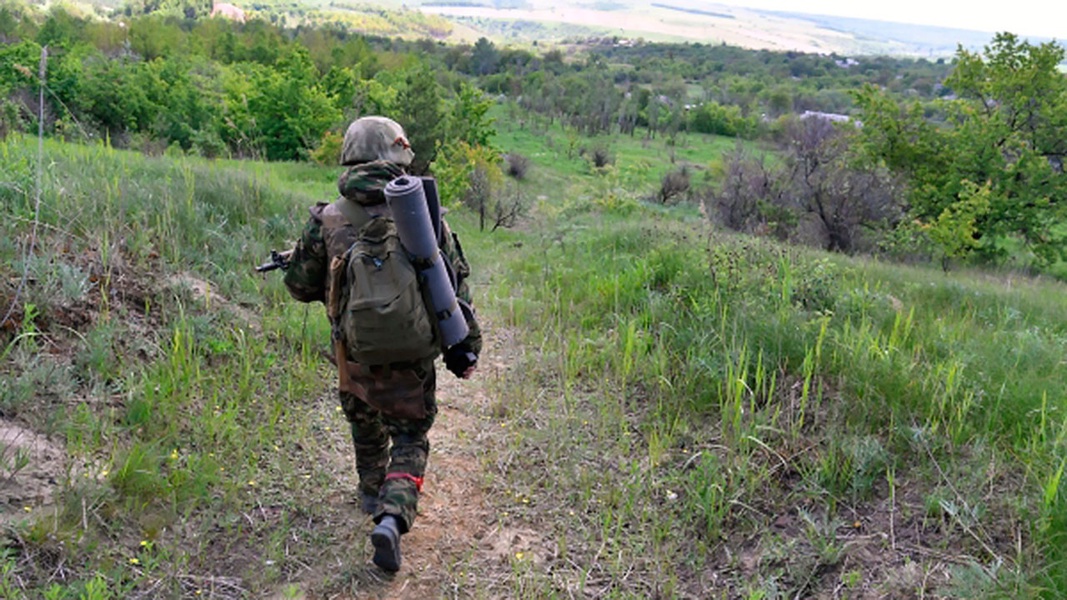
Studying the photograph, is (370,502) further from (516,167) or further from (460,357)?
(516,167)

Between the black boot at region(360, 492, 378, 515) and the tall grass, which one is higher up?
the tall grass

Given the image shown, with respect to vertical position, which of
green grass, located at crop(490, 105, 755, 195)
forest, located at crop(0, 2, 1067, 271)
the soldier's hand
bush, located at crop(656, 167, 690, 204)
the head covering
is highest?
the head covering

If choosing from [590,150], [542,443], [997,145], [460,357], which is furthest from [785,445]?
[590,150]

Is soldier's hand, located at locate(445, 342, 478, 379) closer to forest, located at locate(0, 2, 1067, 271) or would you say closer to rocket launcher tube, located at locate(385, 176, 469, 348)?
rocket launcher tube, located at locate(385, 176, 469, 348)

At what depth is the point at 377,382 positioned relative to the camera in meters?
3.02

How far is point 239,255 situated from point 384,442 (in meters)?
2.90

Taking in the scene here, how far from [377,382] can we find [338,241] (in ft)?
2.04

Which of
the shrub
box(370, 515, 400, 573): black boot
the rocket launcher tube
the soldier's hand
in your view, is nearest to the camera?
the rocket launcher tube

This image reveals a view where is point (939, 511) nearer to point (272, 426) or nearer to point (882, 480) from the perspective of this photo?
point (882, 480)

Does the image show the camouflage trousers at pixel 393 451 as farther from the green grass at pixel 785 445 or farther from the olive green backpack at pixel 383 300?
the green grass at pixel 785 445

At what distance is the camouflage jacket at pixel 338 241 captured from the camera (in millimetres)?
2902

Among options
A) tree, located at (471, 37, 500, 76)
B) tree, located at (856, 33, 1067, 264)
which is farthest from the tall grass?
tree, located at (471, 37, 500, 76)

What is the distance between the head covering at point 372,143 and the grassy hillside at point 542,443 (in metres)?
1.58

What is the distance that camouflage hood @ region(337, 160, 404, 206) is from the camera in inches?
114
